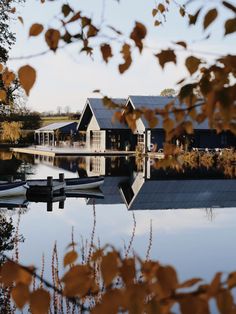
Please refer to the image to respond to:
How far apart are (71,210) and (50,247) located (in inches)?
208

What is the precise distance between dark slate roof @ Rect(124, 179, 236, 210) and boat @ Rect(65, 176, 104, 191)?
2.01m

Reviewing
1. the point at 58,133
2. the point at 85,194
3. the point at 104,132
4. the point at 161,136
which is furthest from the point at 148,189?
the point at 58,133

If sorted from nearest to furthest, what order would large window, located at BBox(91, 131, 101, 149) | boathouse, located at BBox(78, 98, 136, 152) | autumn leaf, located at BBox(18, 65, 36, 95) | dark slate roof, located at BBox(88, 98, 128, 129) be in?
autumn leaf, located at BBox(18, 65, 36, 95) < dark slate roof, located at BBox(88, 98, 128, 129) < boathouse, located at BBox(78, 98, 136, 152) < large window, located at BBox(91, 131, 101, 149)

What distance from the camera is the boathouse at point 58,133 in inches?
2115

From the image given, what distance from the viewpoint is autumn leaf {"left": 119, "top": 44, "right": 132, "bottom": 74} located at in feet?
5.89

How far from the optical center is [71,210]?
58.6 feet

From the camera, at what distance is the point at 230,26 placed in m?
1.38

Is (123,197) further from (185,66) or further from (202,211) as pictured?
(185,66)

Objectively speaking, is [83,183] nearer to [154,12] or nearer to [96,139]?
[154,12]

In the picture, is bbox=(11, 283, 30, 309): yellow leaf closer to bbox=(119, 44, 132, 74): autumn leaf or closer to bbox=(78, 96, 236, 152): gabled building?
bbox=(119, 44, 132, 74): autumn leaf

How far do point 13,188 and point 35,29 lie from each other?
59.9 feet

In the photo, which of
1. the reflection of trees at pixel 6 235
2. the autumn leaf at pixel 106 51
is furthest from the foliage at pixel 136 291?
the reflection of trees at pixel 6 235

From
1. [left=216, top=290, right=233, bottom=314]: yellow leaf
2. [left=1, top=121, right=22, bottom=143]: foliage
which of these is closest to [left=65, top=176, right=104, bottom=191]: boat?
[left=1, top=121, right=22, bottom=143]: foliage

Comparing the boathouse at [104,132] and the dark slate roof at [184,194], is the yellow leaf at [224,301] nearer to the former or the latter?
the dark slate roof at [184,194]
